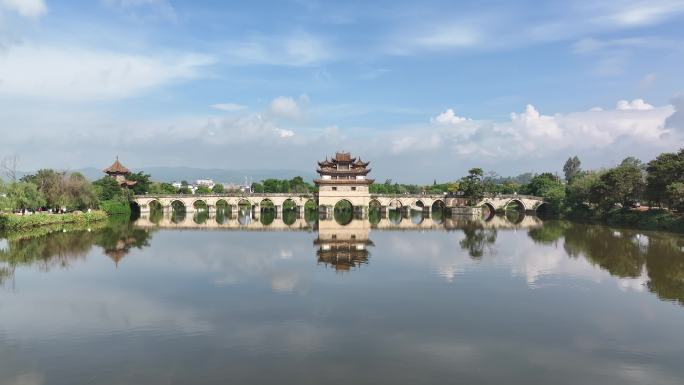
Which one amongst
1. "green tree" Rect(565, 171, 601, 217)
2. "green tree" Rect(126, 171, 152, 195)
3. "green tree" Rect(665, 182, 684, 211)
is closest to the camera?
"green tree" Rect(665, 182, 684, 211)

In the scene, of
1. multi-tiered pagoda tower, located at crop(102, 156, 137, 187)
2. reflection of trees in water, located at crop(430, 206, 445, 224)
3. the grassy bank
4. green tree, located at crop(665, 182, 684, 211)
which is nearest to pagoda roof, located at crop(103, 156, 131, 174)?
multi-tiered pagoda tower, located at crop(102, 156, 137, 187)

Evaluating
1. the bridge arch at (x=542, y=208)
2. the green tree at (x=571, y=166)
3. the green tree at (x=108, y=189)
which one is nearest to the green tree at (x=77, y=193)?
the green tree at (x=108, y=189)

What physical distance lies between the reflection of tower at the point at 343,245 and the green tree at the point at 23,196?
936 inches

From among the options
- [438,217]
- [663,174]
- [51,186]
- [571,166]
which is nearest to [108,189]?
[51,186]

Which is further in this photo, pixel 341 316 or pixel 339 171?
pixel 339 171

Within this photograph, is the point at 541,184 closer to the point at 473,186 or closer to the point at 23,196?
the point at 473,186

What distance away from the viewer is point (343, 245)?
32.7 m

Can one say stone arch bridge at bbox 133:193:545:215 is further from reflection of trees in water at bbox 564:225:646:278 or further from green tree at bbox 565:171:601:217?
reflection of trees in water at bbox 564:225:646:278

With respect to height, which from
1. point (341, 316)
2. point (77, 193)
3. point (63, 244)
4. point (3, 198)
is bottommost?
point (341, 316)

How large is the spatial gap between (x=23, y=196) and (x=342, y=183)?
34383 mm

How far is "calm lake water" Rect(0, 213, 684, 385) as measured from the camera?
35.2 feet

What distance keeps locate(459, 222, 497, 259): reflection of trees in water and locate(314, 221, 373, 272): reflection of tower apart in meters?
6.15

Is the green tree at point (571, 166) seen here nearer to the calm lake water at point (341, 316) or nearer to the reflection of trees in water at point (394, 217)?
the reflection of trees in water at point (394, 217)

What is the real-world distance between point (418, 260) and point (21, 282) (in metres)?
17.6
